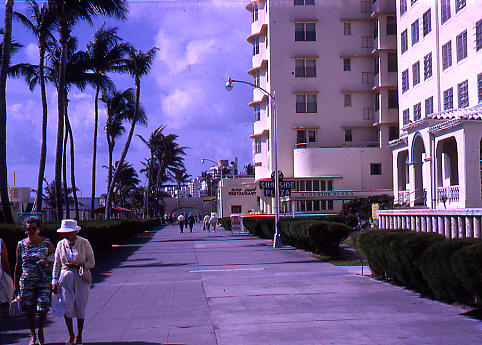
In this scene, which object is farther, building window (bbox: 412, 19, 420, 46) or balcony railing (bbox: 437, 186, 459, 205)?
building window (bbox: 412, 19, 420, 46)

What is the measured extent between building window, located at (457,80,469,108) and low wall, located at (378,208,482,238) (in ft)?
56.1

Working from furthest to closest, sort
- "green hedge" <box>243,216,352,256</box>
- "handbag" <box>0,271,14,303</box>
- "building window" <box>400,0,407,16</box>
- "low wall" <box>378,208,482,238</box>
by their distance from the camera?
"building window" <box>400,0,407,16</box> → "green hedge" <box>243,216,352,256</box> → "low wall" <box>378,208,482,238</box> → "handbag" <box>0,271,14,303</box>

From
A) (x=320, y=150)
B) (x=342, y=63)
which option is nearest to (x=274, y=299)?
(x=320, y=150)

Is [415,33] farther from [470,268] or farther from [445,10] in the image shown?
[470,268]

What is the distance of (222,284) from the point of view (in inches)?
617

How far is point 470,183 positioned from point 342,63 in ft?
112

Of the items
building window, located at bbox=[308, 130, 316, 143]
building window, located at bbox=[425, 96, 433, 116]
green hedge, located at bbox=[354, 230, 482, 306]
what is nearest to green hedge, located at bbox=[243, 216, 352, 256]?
green hedge, located at bbox=[354, 230, 482, 306]

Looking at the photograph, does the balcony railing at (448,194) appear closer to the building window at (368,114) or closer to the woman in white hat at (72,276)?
the woman in white hat at (72,276)

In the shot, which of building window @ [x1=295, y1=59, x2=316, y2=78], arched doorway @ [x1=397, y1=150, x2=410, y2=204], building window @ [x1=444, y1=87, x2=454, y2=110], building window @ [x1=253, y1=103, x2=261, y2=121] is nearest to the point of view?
arched doorway @ [x1=397, y1=150, x2=410, y2=204]

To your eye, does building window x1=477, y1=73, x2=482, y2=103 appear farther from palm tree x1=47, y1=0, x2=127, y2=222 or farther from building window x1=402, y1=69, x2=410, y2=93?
palm tree x1=47, y1=0, x2=127, y2=222

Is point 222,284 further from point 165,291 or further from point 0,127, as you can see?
point 0,127

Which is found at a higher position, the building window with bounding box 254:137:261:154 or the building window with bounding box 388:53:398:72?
the building window with bounding box 388:53:398:72

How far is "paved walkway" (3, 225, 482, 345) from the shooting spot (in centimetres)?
912

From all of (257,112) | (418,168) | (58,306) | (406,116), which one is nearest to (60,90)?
(418,168)
